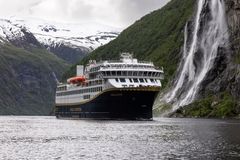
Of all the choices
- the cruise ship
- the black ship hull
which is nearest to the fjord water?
the black ship hull

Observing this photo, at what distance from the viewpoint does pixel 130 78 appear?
6427 inches

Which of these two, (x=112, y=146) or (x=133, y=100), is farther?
(x=133, y=100)

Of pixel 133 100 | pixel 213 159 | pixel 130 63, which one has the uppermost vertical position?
pixel 130 63

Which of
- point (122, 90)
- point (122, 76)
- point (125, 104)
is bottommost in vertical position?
point (125, 104)

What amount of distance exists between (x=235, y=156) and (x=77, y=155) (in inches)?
731

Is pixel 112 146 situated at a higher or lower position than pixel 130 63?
lower

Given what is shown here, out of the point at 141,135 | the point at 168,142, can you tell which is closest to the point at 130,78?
the point at 141,135

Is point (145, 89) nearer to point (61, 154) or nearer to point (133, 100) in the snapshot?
point (133, 100)

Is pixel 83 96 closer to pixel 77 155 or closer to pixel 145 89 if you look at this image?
pixel 145 89

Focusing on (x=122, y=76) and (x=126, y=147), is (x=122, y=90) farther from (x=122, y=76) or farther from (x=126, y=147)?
(x=126, y=147)

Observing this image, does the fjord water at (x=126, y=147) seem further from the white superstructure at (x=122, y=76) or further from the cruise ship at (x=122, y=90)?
the white superstructure at (x=122, y=76)

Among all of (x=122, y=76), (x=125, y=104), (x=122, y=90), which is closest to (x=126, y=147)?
(x=122, y=90)

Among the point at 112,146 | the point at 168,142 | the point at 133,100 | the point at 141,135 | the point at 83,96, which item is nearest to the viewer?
the point at 112,146

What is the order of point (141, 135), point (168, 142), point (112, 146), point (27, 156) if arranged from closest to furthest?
point (27, 156) < point (112, 146) < point (168, 142) < point (141, 135)
